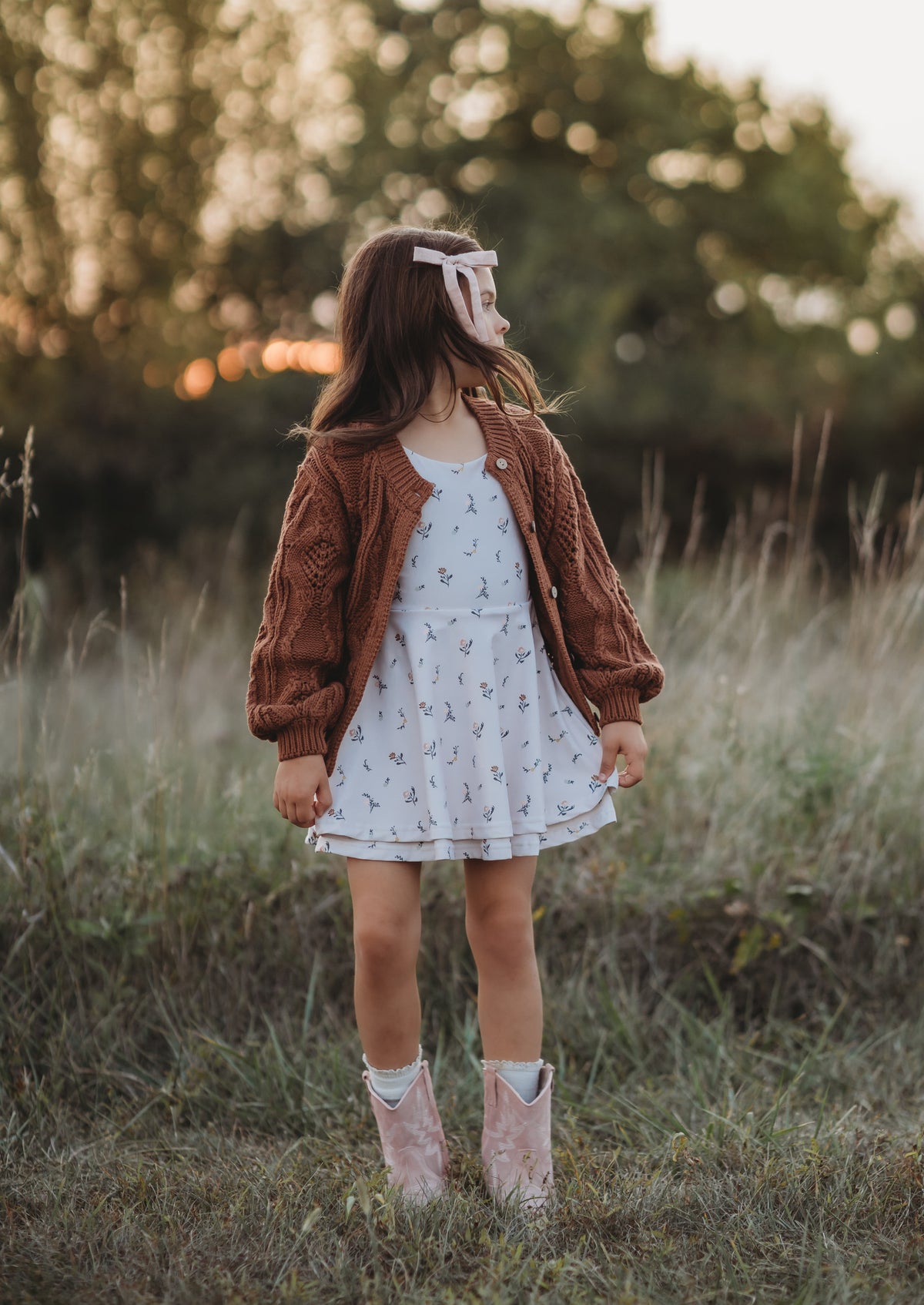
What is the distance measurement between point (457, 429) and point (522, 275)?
8.33 meters

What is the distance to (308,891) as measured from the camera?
278 cm

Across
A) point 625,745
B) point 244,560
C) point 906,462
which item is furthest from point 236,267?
point 625,745

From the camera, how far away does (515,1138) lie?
1972mm

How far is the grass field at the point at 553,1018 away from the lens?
1.74 meters

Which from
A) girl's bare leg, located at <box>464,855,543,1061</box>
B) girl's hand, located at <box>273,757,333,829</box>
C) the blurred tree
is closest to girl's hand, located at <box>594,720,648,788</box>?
girl's bare leg, located at <box>464,855,543,1061</box>

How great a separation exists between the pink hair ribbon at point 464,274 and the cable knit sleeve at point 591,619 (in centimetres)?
24

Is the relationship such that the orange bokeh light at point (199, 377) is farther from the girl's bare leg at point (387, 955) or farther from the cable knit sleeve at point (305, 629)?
the girl's bare leg at point (387, 955)

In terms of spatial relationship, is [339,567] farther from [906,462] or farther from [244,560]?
[906,462]

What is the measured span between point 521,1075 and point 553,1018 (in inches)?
25.1

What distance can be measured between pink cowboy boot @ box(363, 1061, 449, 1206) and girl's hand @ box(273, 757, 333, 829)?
20.1 inches

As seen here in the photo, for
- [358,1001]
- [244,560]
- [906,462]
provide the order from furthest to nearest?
[906,462]
[244,560]
[358,1001]

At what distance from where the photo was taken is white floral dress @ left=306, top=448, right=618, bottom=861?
1885mm

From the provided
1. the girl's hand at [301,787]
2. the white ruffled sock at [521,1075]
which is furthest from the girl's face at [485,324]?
the white ruffled sock at [521,1075]


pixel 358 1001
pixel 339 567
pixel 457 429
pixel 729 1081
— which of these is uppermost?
pixel 457 429
